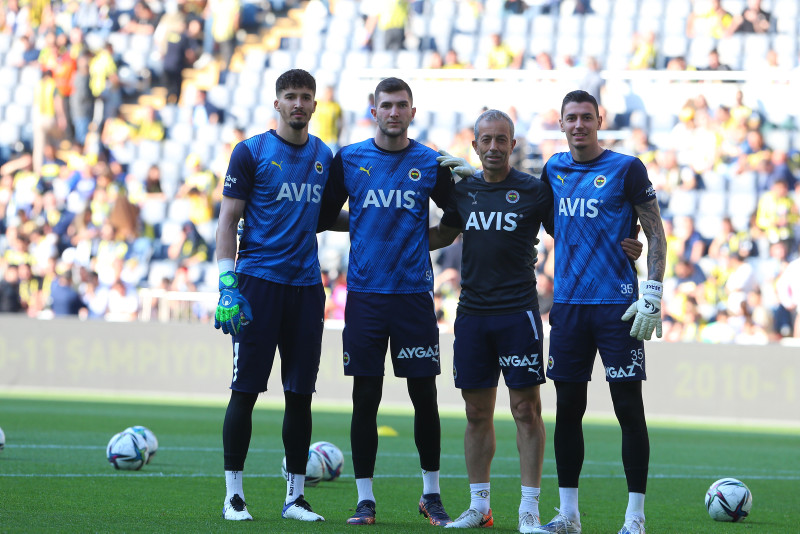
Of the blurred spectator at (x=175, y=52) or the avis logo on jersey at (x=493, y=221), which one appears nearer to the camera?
the avis logo on jersey at (x=493, y=221)

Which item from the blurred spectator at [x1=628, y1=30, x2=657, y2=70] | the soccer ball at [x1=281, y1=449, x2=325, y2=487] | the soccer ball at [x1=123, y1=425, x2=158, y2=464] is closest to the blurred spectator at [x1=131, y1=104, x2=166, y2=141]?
the blurred spectator at [x1=628, y1=30, x2=657, y2=70]

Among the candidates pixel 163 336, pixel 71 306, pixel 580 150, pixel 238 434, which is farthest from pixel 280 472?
pixel 71 306

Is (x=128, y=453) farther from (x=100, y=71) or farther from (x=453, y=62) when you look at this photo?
(x=100, y=71)

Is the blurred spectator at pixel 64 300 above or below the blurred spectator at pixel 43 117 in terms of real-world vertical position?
below

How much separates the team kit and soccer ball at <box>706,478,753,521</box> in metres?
1.32

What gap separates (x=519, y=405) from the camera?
6.36 metres

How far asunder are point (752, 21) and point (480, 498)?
1627cm

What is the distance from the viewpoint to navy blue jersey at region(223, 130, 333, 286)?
21.6 feet

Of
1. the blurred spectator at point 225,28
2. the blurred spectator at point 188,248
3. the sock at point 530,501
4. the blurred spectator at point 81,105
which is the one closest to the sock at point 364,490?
the sock at point 530,501

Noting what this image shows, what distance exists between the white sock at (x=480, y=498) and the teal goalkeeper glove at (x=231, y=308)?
1543 mm

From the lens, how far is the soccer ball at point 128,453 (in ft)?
28.6

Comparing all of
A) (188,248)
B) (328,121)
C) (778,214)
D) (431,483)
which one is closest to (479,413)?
(431,483)

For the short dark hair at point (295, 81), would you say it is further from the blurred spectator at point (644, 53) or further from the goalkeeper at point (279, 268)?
the blurred spectator at point (644, 53)

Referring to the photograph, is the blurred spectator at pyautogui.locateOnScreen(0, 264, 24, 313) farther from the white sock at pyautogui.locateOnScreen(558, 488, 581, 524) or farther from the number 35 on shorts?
the number 35 on shorts
